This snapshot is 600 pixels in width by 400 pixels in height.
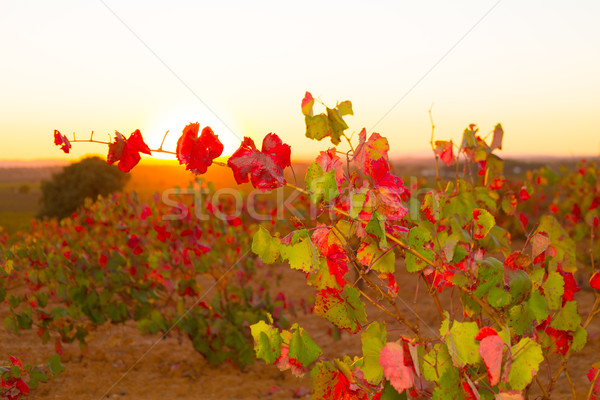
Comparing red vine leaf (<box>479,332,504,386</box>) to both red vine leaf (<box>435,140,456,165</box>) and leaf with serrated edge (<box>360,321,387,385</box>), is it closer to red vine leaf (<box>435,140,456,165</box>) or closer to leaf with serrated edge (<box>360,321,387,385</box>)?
leaf with serrated edge (<box>360,321,387,385</box>)

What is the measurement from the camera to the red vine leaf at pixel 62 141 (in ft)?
5.78

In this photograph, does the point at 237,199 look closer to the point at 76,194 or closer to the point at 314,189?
the point at 314,189

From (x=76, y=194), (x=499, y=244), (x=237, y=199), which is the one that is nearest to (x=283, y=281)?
(x=237, y=199)

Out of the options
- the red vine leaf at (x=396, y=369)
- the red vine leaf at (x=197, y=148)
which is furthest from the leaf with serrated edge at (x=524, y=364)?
the red vine leaf at (x=197, y=148)

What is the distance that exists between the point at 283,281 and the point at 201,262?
2.96 metres

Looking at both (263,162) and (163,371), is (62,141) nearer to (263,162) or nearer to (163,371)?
(263,162)

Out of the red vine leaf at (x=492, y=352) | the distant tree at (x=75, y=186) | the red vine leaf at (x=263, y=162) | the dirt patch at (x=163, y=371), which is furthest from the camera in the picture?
the distant tree at (x=75, y=186)

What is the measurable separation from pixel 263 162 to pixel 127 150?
1.49ft

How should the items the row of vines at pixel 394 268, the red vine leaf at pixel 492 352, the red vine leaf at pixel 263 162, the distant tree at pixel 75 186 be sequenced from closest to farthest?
the red vine leaf at pixel 492 352 < the row of vines at pixel 394 268 < the red vine leaf at pixel 263 162 < the distant tree at pixel 75 186

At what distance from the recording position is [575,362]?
407 centimetres

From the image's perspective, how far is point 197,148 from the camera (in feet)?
5.08

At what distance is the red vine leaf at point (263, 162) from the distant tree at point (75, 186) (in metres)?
11.7

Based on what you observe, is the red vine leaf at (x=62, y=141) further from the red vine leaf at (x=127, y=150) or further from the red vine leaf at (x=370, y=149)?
the red vine leaf at (x=370, y=149)

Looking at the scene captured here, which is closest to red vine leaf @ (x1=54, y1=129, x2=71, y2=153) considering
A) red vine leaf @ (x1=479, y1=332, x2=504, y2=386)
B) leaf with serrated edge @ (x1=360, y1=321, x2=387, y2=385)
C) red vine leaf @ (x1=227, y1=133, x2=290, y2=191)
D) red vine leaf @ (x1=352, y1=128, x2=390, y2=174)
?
red vine leaf @ (x1=227, y1=133, x2=290, y2=191)
